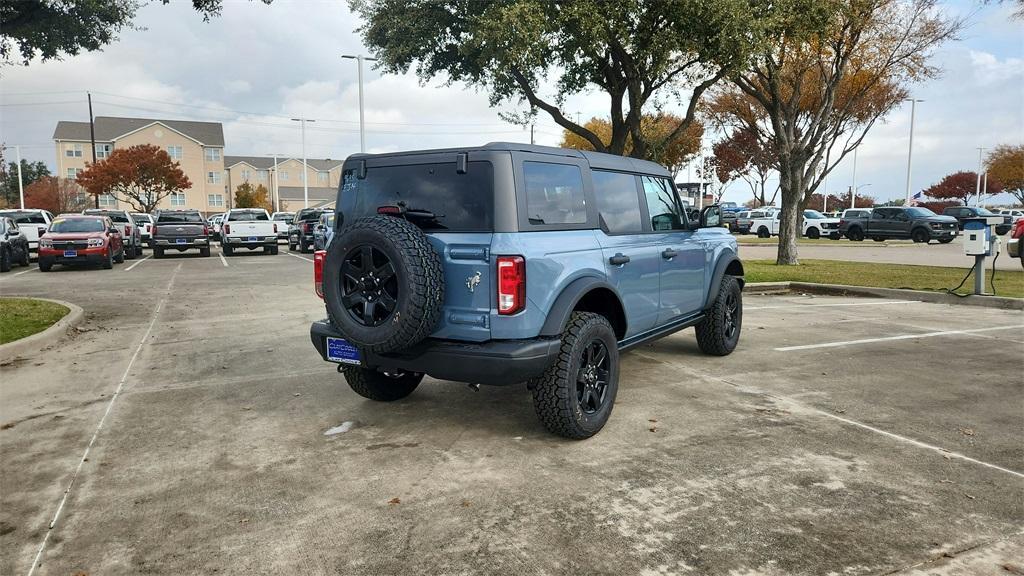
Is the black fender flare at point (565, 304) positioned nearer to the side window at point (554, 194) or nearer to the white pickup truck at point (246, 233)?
the side window at point (554, 194)

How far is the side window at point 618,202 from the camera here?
5.11 meters

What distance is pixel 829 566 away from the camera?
291 centimetres

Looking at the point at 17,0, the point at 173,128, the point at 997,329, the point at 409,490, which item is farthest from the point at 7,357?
the point at 173,128

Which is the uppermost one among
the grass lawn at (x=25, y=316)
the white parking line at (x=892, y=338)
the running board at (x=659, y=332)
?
the running board at (x=659, y=332)

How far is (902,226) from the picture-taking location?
32969mm

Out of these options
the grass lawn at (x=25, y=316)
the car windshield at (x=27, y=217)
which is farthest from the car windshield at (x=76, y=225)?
the grass lawn at (x=25, y=316)

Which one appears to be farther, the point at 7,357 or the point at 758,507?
the point at 7,357

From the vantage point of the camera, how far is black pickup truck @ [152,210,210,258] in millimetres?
24078

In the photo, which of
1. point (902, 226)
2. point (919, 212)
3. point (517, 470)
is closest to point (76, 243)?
point (517, 470)

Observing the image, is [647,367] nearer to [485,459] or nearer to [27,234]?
[485,459]

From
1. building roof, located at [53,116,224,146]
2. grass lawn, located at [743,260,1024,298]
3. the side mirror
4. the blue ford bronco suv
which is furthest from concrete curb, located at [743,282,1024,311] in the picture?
building roof, located at [53,116,224,146]

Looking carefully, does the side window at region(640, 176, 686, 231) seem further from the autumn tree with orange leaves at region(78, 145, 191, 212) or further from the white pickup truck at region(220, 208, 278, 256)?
the autumn tree with orange leaves at region(78, 145, 191, 212)

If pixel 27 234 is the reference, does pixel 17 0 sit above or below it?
above

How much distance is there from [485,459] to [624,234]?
6.88 ft
